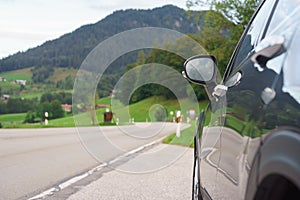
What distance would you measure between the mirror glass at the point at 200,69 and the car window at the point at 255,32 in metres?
0.17

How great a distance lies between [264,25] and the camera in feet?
8.57

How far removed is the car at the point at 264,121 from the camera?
1459mm

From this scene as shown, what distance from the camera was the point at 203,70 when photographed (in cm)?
344

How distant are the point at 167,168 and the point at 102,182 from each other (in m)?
2.14

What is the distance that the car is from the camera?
1.46 m

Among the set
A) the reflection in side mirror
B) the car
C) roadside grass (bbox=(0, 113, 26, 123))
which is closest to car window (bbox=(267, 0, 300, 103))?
the car

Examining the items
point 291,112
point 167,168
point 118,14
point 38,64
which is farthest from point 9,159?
point 38,64

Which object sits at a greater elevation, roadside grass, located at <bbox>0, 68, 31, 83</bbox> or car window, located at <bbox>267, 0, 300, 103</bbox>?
roadside grass, located at <bbox>0, 68, 31, 83</bbox>

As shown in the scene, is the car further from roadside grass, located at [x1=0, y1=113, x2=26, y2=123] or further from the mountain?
roadside grass, located at [x1=0, y1=113, x2=26, y2=123]

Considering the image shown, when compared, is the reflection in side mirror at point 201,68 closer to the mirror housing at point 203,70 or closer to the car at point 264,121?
the mirror housing at point 203,70

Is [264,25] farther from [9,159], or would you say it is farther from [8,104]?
[8,104]

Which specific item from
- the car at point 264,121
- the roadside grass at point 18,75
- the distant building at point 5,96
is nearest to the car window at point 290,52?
the car at point 264,121

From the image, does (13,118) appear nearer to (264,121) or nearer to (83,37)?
(83,37)

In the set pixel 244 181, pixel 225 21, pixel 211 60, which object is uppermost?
pixel 225 21
